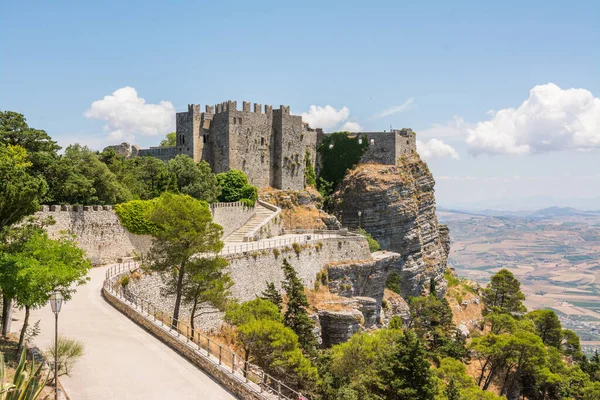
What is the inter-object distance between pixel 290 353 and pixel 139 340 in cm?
607

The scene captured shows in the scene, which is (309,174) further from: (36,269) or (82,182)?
(36,269)

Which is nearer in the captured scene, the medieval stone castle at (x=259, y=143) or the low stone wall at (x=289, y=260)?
the low stone wall at (x=289, y=260)

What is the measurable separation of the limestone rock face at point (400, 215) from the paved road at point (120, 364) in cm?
4087

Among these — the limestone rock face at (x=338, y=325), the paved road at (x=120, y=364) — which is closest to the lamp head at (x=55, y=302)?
the paved road at (x=120, y=364)

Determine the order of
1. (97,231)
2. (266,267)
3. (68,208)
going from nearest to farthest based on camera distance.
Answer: (68,208) < (97,231) < (266,267)

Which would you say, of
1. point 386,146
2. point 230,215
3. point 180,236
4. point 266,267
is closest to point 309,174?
point 386,146

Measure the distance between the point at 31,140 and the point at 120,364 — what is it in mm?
22304

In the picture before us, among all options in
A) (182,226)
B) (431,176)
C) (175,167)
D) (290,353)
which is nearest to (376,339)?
(290,353)

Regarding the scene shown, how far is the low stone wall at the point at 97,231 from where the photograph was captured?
1208 inches

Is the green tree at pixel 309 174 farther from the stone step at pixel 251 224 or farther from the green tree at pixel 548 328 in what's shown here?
the green tree at pixel 548 328

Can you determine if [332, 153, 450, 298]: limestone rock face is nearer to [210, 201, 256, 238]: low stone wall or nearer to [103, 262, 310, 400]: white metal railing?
[210, 201, 256, 238]: low stone wall

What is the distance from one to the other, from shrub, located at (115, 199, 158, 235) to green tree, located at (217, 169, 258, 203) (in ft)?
51.6

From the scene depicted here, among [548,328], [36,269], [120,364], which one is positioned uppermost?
[36,269]

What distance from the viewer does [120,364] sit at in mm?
17391
